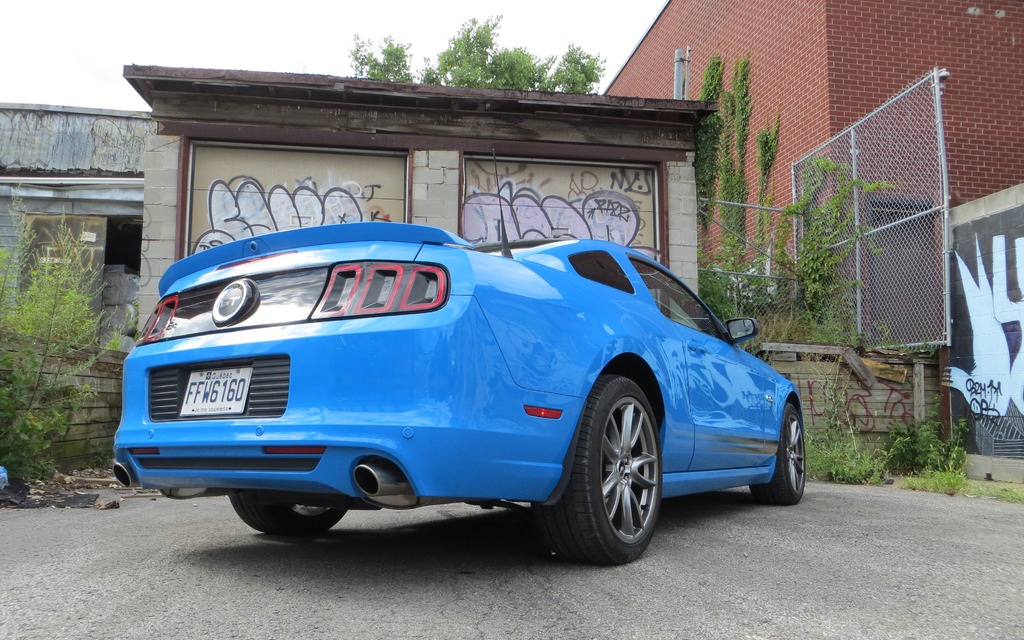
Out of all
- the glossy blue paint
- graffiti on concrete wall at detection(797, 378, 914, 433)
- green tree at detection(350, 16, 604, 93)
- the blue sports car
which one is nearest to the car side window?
the blue sports car

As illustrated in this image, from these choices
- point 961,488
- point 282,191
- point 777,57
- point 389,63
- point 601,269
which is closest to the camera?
point 601,269

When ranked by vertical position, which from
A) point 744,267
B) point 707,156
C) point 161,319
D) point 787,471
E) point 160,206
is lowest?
point 787,471

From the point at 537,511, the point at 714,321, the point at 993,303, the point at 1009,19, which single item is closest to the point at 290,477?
the point at 537,511

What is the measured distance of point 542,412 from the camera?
3.08 metres

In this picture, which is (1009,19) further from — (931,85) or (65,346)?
(65,346)

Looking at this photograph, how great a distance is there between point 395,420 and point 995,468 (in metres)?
9.29

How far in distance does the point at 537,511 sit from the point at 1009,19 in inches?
603

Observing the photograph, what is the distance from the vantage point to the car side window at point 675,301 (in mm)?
4422

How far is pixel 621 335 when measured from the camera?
3637mm

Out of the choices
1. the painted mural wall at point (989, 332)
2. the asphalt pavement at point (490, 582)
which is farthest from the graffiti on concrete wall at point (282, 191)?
the painted mural wall at point (989, 332)

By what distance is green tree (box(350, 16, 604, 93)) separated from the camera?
3762 cm

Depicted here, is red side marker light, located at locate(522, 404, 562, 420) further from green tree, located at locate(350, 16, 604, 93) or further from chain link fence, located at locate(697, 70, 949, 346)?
green tree, located at locate(350, 16, 604, 93)

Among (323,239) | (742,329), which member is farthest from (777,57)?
(323,239)

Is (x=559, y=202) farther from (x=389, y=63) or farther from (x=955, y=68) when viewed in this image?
(x=389, y=63)
